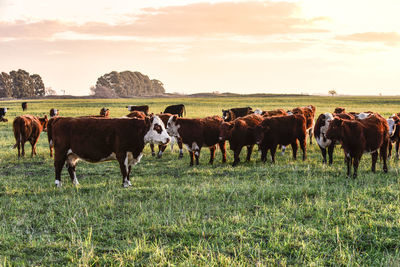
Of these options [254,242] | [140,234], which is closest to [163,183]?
[140,234]

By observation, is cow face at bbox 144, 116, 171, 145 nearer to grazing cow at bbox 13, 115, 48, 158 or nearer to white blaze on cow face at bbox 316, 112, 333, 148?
white blaze on cow face at bbox 316, 112, 333, 148

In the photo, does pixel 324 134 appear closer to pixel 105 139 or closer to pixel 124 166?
pixel 124 166

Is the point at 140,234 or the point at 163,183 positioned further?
the point at 163,183

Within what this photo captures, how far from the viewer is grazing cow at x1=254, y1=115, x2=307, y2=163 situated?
12.1 metres

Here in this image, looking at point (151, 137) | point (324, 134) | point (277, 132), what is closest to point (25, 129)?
point (151, 137)

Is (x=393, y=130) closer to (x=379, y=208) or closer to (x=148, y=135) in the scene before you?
(x=379, y=208)

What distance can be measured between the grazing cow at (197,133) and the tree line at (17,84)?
113153 mm

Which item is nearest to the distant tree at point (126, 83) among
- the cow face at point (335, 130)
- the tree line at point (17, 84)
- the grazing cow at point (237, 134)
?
the tree line at point (17, 84)

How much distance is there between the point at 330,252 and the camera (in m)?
4.88

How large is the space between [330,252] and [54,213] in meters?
4.81

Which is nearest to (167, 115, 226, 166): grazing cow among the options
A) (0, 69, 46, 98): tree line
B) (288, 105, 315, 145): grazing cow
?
(288, 105, 315, 145): grazing cow

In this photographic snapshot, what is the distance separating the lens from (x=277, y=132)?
12.4m

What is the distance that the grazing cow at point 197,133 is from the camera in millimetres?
12281

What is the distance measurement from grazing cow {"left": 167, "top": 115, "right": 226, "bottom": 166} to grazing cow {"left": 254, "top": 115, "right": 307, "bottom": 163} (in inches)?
52.5
